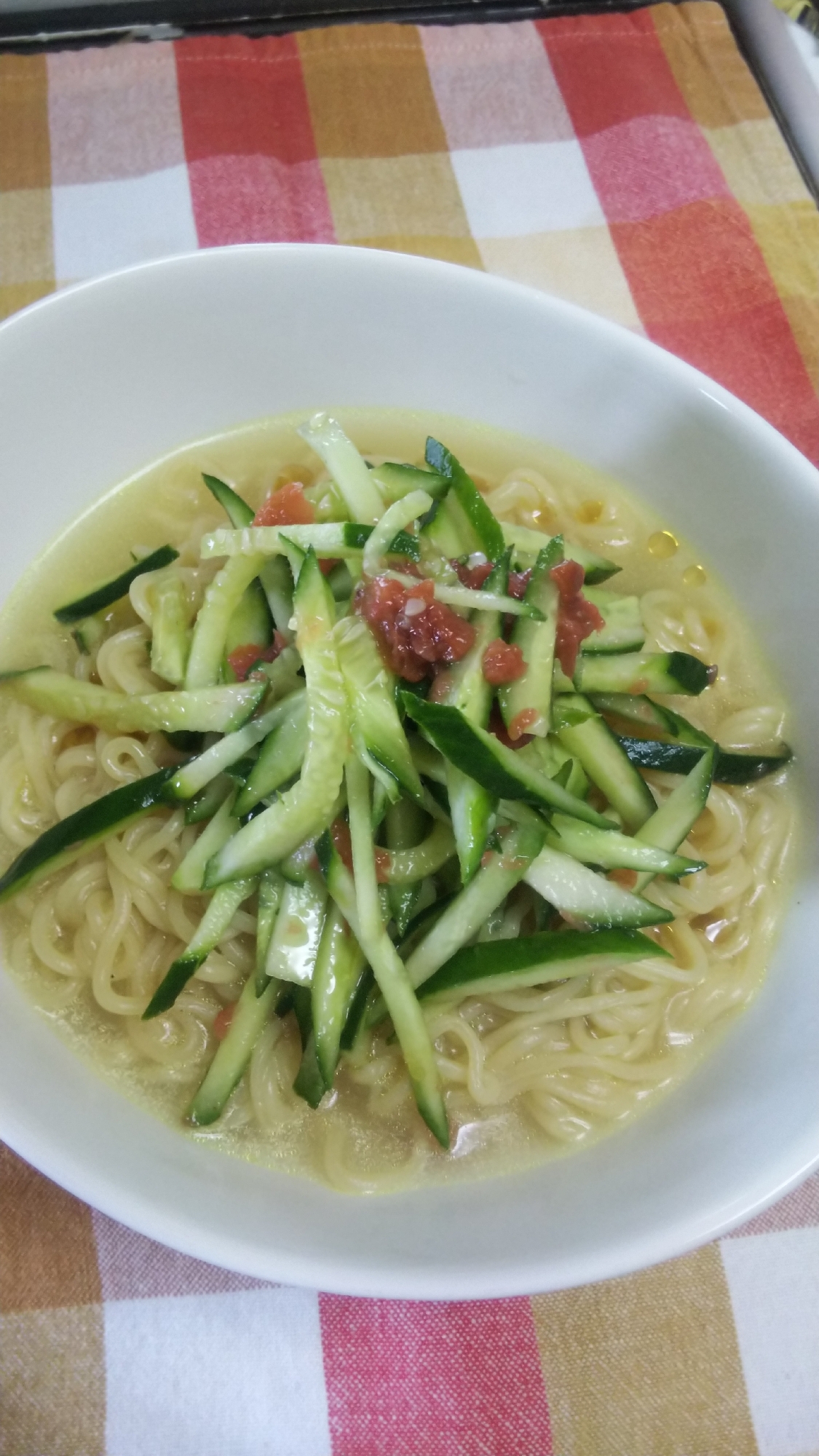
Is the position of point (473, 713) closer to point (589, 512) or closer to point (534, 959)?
point (534, 959)

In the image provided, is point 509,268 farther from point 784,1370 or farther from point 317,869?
point 784,1370

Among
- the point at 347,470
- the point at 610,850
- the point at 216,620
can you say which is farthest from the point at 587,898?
the point at 347,470

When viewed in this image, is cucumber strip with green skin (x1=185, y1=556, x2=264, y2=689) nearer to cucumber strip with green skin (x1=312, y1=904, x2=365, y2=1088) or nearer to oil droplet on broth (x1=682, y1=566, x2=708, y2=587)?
cucumber strip with green skin (x1=312, y1=904, x2=365, y2=1088)

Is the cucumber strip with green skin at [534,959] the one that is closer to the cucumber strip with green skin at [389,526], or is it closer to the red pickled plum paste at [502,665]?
→ the red pickled plum paste at [502,665]

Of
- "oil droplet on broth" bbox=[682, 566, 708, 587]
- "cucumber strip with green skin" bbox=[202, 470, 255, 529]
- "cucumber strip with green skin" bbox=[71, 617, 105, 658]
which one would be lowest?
"oil droplet on broth" bbox=[682, 566, 708, 587]

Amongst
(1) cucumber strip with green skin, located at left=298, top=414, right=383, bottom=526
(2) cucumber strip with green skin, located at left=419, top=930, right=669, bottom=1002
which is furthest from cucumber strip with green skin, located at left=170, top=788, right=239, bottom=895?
(1) cucumber strip with green skin, located at left=298, top=414, right=383, bottom=526
